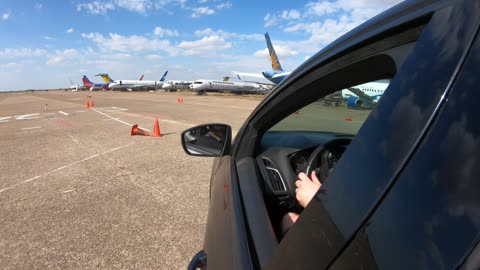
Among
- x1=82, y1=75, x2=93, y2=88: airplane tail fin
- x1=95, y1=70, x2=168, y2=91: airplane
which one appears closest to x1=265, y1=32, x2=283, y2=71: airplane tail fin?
x1=95, y1=70, x2=168, y2=91: airplane

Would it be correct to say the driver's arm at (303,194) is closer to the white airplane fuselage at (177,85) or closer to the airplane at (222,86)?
the airplane at (222,86)

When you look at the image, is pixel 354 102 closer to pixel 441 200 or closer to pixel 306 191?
pixel 306 191

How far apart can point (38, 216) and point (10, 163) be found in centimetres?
359

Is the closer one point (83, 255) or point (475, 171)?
point (475, 171)

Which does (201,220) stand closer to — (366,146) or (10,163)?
(366,146)

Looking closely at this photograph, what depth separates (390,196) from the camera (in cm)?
61

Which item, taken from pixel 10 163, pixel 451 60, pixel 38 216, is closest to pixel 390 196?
pixel 451 60

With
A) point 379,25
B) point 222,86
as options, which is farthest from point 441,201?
point 222,86

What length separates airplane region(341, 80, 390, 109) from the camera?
1.33m

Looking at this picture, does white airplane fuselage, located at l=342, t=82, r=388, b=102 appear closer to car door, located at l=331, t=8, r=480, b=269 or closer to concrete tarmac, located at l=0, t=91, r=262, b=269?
car door, located at l=331, t=8, r=480, b=269

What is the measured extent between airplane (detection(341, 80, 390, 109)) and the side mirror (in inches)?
34.8

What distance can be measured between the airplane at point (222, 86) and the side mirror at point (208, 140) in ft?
174

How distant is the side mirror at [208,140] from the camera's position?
7.62 feet

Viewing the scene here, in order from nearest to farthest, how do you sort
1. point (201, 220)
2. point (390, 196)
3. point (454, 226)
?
1. point (454, 226)
2. point (390, 196)
3. point (201, 220)
